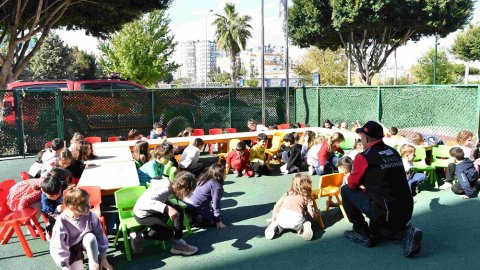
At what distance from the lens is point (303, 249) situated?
15.9 ft

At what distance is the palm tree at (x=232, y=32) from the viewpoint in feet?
177

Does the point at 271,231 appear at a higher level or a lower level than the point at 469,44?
lower

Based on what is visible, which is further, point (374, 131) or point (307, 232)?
point (307, 232)

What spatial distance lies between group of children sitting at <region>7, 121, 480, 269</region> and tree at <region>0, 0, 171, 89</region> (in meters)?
6.62

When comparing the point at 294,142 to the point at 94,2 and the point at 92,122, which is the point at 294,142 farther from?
the point at 94,2

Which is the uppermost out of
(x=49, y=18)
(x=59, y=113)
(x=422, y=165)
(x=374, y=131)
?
(x=49, y=18)

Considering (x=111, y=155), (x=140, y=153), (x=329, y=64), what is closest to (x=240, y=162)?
(x=140, y=153)

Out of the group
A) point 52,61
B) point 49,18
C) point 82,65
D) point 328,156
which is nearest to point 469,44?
point 328,156

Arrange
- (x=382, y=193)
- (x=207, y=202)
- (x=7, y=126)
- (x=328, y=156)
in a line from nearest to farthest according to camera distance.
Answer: (x=382, y=193)
(x=207, y=202)
(x=328, y=156)
(x=7, y=126)

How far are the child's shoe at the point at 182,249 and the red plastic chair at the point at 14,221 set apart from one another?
1782 mm

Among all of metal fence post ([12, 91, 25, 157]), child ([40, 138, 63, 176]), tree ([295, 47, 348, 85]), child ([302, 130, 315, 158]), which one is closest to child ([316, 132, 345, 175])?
child ([302, 130, 315, 158])

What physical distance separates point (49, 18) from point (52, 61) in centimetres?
3379

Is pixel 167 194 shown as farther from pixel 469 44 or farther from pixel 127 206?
pixel 469 44

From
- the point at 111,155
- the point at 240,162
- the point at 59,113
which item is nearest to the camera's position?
the point at 111,155
